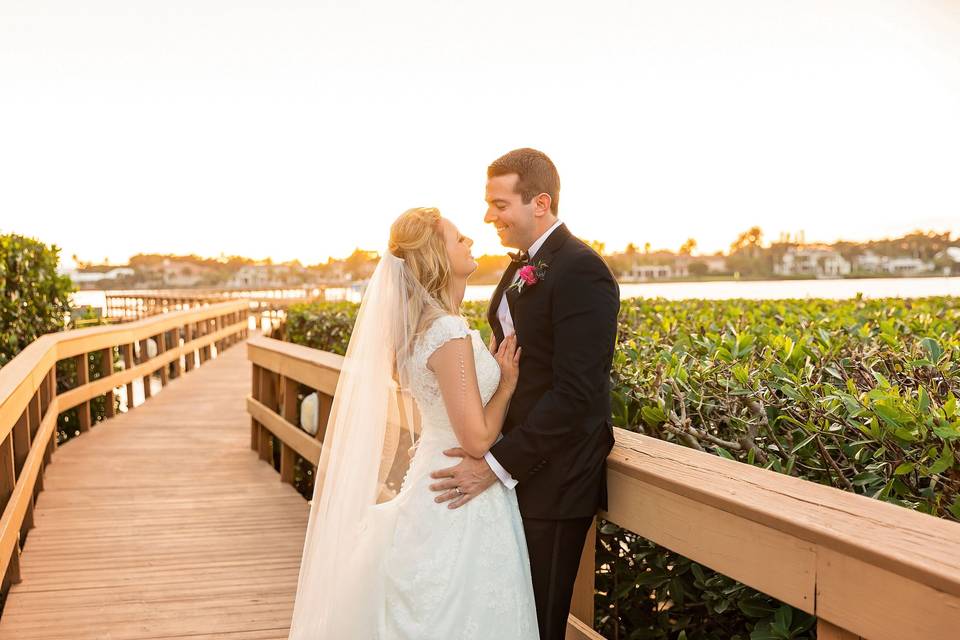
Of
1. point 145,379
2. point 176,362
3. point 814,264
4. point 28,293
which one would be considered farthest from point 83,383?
point 814,264

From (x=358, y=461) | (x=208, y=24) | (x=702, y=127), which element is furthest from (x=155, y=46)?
(x=358, y=461)

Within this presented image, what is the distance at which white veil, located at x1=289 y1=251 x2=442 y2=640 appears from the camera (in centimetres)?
251

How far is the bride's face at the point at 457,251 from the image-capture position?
266cm

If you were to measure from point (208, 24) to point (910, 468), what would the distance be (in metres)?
15.8

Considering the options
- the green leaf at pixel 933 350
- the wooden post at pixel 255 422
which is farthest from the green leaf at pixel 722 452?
the wooden post at pixel 255 422

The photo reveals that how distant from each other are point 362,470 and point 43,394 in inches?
185

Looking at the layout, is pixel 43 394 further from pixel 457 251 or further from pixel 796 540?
pixel 796 540

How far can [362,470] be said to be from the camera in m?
2.76

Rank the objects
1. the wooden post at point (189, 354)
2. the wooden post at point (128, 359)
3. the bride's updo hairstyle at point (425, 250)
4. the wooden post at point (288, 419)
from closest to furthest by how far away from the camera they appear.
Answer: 1. the bride's updo hairstyle at point (425, 250)
2. the wooden post at point (288, 419)
3. the wooden post at point (128, 359)
4. the wooden post at point (189, 354)

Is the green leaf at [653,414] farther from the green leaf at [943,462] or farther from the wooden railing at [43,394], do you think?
the wooden railing at [43,394]

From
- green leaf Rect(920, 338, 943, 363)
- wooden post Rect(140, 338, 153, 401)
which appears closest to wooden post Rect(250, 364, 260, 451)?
wooden post Rect(140, 338, 153, 401)

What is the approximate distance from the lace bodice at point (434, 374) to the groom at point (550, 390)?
4.1 inches

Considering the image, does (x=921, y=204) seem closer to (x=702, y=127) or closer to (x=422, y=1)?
(x=702, y=127)

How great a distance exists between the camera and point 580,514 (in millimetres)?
2240
